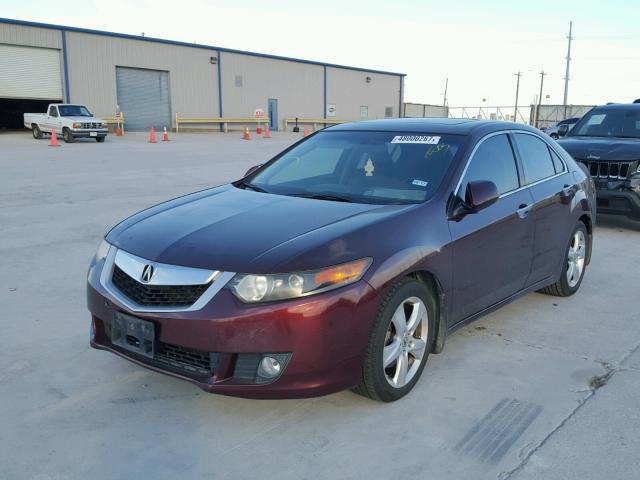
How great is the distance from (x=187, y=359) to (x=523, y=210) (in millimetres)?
2687

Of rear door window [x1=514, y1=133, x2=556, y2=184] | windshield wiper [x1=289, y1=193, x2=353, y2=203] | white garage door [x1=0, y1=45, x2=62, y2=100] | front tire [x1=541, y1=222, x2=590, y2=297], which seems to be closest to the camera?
windshield wiper [x1=289, y1=193, x2=353, y2=203]

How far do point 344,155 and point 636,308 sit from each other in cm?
291

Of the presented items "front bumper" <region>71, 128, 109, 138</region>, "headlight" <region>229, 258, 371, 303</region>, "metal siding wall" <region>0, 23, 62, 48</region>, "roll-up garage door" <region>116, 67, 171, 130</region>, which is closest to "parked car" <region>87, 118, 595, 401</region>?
"headlight" <region>229, 258, 371, 303</region>

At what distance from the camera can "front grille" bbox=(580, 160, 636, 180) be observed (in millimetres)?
8047

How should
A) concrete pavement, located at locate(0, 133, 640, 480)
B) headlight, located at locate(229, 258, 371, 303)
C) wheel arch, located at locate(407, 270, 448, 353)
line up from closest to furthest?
concrete pavement, located at locate(0, 133, 640, 480)
headlight, located at locate(229, 258, 371, 303)
wheel arch, located at locate(407, 270, 448, 353)

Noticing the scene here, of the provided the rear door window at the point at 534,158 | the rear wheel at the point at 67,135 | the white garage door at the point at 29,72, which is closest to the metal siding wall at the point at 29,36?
the white garage door at the point at 29,72

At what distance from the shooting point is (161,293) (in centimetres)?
308

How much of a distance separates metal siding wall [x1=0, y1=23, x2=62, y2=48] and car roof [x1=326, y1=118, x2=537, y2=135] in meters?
32.7

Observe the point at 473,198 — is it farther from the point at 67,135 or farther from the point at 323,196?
the point at 67,135

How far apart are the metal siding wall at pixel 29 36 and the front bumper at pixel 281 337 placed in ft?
112

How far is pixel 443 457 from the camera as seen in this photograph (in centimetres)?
291

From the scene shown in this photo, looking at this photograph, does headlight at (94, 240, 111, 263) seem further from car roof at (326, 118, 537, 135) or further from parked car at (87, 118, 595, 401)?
car roof at (326, 118, 537, 135)

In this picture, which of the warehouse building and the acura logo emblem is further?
the warehouse building

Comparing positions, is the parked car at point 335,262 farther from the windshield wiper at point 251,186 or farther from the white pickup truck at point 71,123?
the white pickup truck at point 71,123
